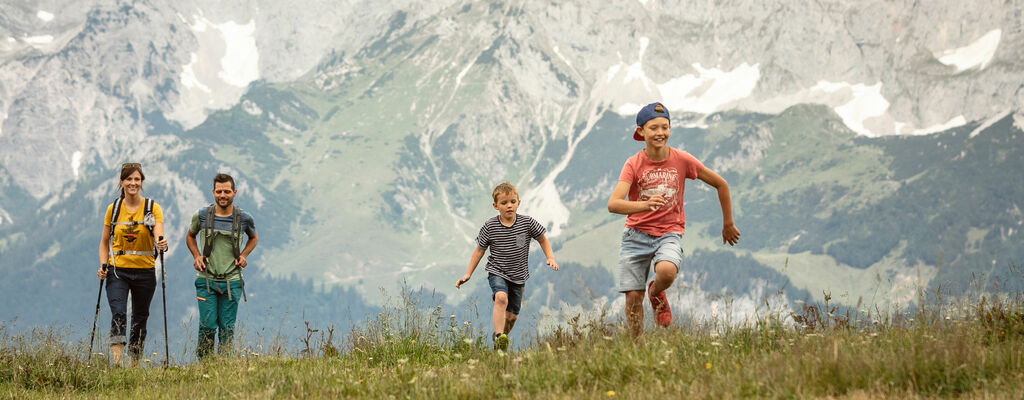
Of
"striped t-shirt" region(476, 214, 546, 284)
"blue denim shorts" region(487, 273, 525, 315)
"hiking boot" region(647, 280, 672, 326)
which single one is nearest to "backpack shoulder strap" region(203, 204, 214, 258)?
"striped t-shirt" region(476, 214, 546, 284)

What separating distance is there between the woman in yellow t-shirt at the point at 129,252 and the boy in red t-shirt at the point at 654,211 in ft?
18.2

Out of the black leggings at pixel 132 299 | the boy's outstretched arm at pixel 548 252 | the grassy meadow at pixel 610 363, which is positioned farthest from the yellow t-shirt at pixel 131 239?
the boy's outstretched arm at pixel 548 252

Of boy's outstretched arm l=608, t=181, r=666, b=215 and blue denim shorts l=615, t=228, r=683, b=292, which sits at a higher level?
boy's outstretched arm l=608, t=181, r=666, b=215

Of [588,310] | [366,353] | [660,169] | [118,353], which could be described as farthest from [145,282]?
[660,169]

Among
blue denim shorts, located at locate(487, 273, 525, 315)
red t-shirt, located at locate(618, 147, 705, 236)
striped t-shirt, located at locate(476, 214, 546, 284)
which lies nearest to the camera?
red t-shirt, located at locate(618, 147, 705, 236)

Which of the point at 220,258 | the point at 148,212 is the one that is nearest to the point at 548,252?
the point at 220,258

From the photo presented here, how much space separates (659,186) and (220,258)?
18.8 ft

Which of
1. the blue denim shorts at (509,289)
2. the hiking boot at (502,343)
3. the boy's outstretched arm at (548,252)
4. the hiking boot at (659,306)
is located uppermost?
the boy's outstretched arm at (548,252)

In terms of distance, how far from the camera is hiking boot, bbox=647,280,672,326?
327 inches

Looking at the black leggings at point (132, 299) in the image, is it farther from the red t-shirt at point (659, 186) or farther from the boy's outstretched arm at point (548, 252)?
the red t-shirt at point (659, 186)

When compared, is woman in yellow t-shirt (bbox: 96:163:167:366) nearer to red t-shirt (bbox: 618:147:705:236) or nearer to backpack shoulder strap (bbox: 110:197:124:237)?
backpack shoulder strap (bbox: 110:197:124:237)

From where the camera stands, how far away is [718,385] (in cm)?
538

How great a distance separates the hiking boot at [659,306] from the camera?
830 centimetres

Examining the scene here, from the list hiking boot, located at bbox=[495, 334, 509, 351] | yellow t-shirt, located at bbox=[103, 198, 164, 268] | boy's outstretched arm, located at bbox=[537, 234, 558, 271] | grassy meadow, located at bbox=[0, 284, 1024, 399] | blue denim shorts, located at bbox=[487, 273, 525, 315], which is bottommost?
grassy meadow, located at bbox=[0, 284, 1024, 399]
